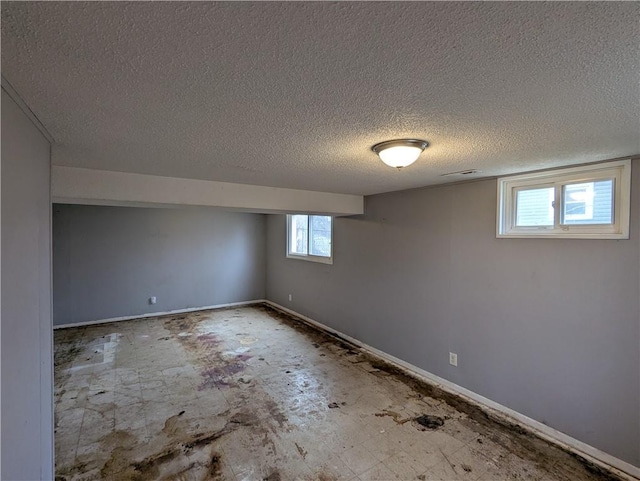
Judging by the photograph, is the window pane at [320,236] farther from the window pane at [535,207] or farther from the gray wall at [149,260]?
the window pane at [535,207]

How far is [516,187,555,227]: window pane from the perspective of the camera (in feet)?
8.45

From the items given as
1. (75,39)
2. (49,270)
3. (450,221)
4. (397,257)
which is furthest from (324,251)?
(75,39)

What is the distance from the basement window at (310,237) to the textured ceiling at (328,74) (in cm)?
329

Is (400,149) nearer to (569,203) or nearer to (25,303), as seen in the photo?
(569,203)

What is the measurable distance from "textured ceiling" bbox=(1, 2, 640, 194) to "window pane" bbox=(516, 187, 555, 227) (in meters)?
0.62

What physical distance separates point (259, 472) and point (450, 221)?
2.71 meters

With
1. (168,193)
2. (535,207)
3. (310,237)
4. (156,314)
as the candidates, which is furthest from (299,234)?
(535,207)

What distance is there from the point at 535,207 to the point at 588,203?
36 centimetres

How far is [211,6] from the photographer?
0.75 metres

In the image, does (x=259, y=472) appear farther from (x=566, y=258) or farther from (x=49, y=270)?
(x=566, y=258)


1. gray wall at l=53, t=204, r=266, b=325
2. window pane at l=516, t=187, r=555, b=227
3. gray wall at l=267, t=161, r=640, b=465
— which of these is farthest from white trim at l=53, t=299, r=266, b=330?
window pane at l=516, t=187, r=555, b=227

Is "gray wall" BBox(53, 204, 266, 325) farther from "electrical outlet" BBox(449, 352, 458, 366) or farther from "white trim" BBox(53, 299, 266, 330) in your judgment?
"electrical outlet" BBox(449, 352, 458, 366)

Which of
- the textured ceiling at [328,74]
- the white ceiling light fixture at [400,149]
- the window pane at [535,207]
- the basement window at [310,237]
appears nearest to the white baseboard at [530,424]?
the window pane at [535,207]

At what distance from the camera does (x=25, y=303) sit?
4.30 feet
